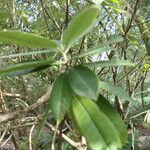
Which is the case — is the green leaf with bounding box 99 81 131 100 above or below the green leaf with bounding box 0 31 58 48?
below

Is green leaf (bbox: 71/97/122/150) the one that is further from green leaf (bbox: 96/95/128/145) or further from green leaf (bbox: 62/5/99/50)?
green leaf (bbox: 62/5/99/50)

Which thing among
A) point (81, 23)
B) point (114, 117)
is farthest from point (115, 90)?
point (81, 23)

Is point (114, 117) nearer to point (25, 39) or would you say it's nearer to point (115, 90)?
point (115, 90)

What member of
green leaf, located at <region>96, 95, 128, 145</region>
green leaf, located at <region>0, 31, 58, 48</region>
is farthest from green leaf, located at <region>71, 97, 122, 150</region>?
green leaf, located at <region>0, 31, 58, 48</region>

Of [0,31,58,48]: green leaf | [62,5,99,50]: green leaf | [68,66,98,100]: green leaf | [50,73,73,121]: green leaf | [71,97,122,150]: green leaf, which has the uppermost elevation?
[62,5,99,50]: green leaf

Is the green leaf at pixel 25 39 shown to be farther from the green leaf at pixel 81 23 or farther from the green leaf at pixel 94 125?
the green leaf at pixel 94 125

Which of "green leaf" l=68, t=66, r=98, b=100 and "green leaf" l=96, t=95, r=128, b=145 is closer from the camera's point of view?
"green leaf" l=68, t=66, r=98, b=100

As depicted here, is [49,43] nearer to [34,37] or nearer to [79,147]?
[34,37]
